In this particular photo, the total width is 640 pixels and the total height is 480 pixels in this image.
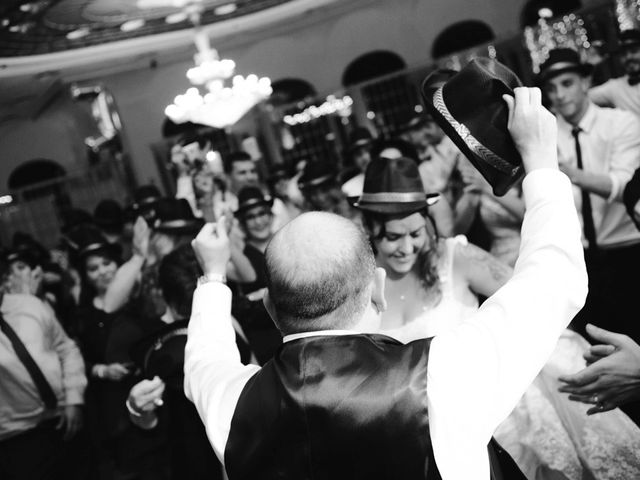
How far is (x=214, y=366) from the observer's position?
4.83ft

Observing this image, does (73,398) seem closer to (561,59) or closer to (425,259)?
(425,259)

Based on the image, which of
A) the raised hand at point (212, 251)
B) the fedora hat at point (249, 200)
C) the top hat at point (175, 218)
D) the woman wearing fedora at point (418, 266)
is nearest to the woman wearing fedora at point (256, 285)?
the fedora hat at point (249, 200)

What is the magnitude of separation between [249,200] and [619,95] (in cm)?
303

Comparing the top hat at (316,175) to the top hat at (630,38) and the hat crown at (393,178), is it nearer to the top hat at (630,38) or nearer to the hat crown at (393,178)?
the hat crown at (393,178)

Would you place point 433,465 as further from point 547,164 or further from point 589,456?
point 589,456

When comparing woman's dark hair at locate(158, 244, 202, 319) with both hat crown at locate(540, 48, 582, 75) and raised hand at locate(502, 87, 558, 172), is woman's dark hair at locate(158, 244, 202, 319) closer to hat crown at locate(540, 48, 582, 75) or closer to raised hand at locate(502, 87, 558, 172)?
raised hand at locate(502, 87, 558, 172)

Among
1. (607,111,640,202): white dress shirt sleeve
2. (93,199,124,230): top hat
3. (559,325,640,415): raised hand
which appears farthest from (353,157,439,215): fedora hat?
(93,199,124,230): top hat

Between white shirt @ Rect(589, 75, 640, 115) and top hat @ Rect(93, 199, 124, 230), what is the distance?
4.09 m

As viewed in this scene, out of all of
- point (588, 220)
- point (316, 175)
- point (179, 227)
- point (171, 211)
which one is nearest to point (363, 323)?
point (179, 227)

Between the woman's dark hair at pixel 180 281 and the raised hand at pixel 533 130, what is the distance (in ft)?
5.52

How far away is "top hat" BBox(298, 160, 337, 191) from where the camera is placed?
4879 millimetres

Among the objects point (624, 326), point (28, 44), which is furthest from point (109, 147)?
point (624, 326)

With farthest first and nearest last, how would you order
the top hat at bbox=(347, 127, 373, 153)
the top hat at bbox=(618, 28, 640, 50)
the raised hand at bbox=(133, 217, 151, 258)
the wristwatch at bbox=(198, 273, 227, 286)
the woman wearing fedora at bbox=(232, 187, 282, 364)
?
the top hat at bbox=(347, 127, 373, 153), the top hat at bbox=(618, 28, 640, 50), the raised hand at bbox=(133, 217, 151, 258), the woman wearing fedora at bbox=(232, 187, 282, 364), the wristwatch at bbox=(198, 273, 227, 286)

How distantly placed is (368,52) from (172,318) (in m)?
11.4
